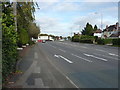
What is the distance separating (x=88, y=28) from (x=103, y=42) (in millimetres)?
76320

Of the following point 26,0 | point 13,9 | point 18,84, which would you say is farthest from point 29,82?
point 26,0

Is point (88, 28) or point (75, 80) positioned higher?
point (88, 28)

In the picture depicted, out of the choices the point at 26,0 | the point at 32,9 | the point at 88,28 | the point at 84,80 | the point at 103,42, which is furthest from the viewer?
the point at 88,28

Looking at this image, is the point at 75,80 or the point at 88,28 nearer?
the point at 75,80

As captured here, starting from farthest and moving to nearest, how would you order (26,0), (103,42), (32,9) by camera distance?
(103,42)
(32,9)
(26,0)

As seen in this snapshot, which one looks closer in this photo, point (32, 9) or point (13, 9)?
point (13, 9)

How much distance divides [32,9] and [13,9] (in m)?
3.48

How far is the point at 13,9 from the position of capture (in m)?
12.3

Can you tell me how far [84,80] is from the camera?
27.0 ft

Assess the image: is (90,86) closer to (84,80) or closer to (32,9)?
(84,80)

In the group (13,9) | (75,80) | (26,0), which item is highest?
(26,0)

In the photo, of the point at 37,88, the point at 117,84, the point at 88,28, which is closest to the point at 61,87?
the point at 37,88

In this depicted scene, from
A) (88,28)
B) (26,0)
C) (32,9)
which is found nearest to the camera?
(26,0)

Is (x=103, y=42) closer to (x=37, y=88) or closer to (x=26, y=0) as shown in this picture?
(x=26, y=0)
